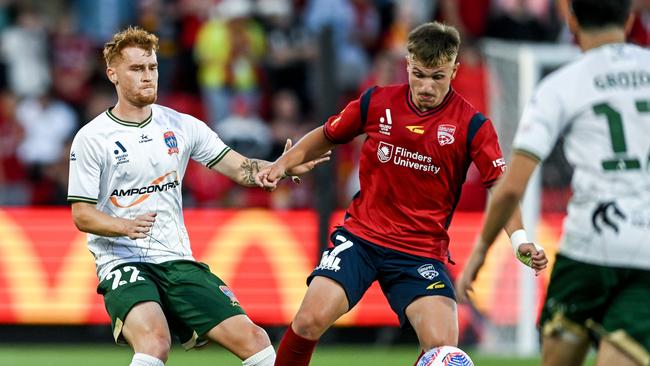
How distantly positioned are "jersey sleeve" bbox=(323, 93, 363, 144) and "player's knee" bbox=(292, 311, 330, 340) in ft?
3.64

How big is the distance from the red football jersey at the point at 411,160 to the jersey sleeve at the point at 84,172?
142cm

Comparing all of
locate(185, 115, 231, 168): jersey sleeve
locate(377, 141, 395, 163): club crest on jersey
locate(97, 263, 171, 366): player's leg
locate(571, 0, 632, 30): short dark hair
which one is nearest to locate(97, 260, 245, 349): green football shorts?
locate(97, 263, 171, 366): player's leg

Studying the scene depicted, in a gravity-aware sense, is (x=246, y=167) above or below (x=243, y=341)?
above

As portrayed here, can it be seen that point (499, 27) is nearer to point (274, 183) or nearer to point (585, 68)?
point (274, 183)

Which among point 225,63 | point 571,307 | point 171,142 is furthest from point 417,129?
point 225,63

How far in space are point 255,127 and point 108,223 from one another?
7630 mm

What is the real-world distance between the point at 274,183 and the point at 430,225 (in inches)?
37.9

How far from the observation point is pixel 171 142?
7336 millimetres

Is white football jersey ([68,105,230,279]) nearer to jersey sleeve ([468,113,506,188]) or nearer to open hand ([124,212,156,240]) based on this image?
open hand ([124,212,156,240])

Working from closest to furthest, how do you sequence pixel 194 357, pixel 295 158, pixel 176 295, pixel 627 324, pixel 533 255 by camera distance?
1. pixel 627 324
2. pixel 533 255
3. pixel 176 295
4. pixel 295 158
5. pixel 194 357

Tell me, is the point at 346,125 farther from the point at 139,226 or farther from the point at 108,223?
the point at 108,223

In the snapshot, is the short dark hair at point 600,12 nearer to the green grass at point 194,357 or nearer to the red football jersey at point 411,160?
the red football jersey at point 411,160

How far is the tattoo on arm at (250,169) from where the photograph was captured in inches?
299

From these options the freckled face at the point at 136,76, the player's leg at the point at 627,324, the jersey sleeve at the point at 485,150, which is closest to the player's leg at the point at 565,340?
the player's leg at the point at 627,324
